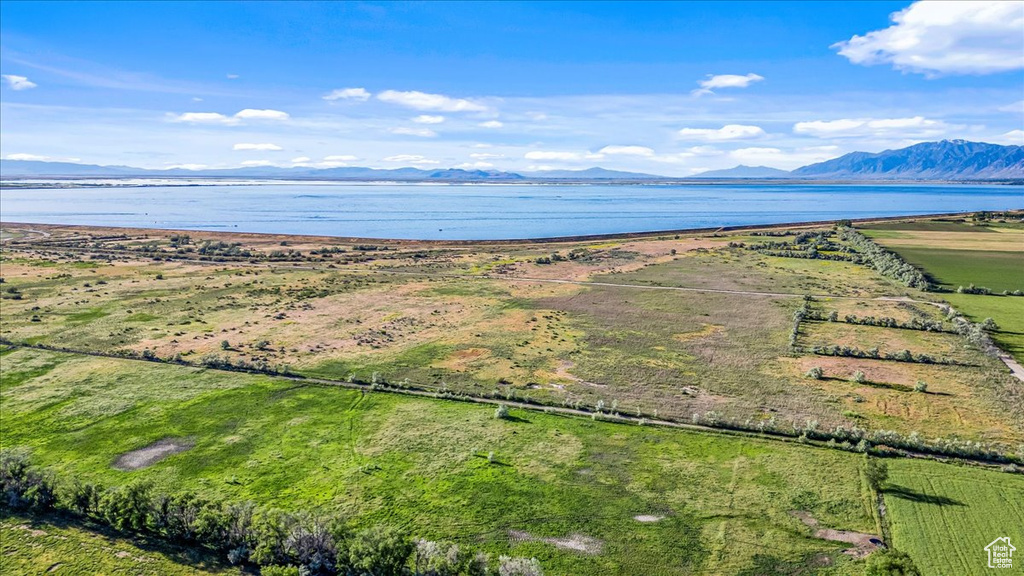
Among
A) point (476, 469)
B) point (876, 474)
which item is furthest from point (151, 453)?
point (876, 474)

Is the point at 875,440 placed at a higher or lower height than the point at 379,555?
higher

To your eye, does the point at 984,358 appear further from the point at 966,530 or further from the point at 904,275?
the point at 904,275

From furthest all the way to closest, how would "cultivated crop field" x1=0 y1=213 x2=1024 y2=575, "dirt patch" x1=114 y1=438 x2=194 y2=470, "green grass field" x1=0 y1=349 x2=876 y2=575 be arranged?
1. "dirt patch" x1=114 y1=438 x2=194 y2=470
2. "cultivated crop field" x1=0 y1=213 x2=1024 y2=575
3. "green grass field" x1=0 y1=349 x2=876 y2=575

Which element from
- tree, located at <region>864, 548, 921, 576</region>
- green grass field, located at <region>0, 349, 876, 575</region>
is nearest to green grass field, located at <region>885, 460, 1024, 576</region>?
green grass field, located at <region>0, 349, 876, 575</region>

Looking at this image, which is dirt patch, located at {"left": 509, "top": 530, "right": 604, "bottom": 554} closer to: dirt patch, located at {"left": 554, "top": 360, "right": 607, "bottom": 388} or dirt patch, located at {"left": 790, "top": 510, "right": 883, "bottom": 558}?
dirt patch, located at {"left": 790, "top": 510, "right": 883, "bottom": 558}

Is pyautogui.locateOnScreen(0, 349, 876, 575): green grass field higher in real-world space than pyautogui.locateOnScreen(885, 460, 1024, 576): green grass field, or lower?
lower

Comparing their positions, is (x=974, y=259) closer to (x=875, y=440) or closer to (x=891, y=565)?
(x=875, y=440)

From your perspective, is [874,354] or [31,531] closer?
[31,531]

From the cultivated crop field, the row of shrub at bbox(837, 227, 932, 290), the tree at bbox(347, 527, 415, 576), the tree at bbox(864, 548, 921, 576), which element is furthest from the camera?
the row of shrub at bbox(837, 227, 932, 290)

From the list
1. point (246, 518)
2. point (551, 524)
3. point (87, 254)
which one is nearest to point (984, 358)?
point (551, 524)
